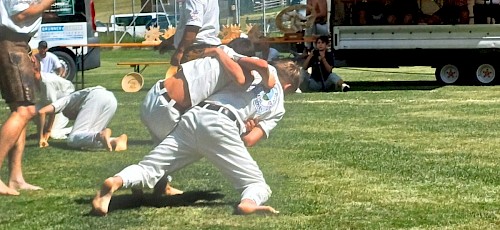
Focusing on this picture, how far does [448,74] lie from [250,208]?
1300cm

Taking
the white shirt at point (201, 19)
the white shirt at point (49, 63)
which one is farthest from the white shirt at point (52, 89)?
the white shirt at point (49, 63)

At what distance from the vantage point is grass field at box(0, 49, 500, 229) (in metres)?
5.98

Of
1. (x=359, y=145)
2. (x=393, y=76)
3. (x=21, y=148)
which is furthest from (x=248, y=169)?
(x=393, y=76)

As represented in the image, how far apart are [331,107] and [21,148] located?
693cm

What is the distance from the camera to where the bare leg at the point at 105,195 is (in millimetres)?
5957

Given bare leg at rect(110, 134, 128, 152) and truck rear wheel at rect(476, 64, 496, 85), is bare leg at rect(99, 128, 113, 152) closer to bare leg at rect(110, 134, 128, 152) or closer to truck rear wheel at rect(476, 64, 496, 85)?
bare leg at rect(110, 134, 128, 152)

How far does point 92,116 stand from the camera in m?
10.1

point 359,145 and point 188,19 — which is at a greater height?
point 188,19

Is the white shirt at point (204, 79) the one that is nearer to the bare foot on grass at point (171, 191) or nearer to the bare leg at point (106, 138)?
the bare foot on grass at point (171, 191)

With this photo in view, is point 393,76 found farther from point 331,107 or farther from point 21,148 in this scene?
point 21,148

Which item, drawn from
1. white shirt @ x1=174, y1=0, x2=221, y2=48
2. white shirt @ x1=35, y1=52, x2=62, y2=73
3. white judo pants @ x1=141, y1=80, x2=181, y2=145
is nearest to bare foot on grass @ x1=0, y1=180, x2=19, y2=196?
white judo pants @ x1=141, y1=80, x2=181, y2=145

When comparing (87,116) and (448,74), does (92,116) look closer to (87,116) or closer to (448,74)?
(87,116)

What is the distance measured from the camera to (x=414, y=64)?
60.7 feet

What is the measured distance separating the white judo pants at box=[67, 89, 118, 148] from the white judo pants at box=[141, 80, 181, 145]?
131 inches
